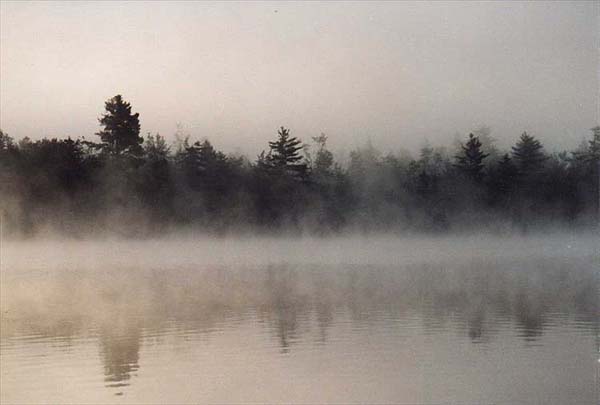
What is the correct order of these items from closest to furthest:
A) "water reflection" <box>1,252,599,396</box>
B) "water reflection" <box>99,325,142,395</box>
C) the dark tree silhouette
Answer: "water reflection" <box>99,325,142,395</box> < "water reflection" <box>1,252,599,396</box> < the dark tree silhouette

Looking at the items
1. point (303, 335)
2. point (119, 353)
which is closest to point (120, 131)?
point (303, 335)

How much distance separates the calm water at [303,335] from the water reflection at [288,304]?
26 millimetres

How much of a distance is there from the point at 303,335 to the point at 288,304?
2224mm

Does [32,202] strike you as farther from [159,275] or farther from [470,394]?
[470,394]

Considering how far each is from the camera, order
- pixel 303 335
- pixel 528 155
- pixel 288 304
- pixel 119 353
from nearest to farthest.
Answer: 1. pixel 119 353
2. pixel 303 335
3. pixel 288 304
4. pixel 528 155

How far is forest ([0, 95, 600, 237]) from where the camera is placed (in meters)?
26.2

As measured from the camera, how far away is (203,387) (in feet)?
17.0

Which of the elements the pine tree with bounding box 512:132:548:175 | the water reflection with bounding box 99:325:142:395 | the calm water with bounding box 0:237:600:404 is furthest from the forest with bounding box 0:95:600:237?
the water reflection with bounding box 99:325:142:395

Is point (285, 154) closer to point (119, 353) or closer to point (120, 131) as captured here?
point (120, 131)

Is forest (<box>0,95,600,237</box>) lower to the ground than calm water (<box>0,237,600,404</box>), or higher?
higher

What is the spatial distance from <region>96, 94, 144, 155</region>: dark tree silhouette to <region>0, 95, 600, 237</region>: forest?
0.04 meters

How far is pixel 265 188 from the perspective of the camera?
27.4 meters

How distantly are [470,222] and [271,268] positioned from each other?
14.1 m

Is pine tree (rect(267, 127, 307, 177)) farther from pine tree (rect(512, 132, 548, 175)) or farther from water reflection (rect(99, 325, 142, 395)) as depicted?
water reflection (rect(99, 325, 142, 395))
